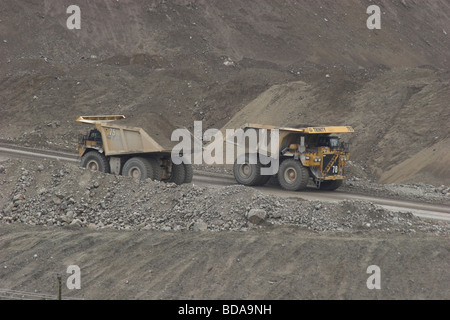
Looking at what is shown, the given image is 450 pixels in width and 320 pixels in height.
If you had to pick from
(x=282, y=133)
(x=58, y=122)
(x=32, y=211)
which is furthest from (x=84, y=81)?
(x=32, y=211)

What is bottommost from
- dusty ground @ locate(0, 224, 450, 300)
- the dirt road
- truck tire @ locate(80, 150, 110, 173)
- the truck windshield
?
dusty ground @ locate(0, 224, 450, 300)

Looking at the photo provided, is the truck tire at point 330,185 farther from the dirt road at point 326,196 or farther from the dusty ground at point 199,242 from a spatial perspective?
the dusty ground at point 199,242

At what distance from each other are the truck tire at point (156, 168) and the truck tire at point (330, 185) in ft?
20.2

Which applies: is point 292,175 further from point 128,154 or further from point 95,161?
point 95,161

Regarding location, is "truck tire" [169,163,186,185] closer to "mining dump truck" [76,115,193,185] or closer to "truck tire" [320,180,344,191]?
"mining dump truck" [76,115,193,185]

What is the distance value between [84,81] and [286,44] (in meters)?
17.3

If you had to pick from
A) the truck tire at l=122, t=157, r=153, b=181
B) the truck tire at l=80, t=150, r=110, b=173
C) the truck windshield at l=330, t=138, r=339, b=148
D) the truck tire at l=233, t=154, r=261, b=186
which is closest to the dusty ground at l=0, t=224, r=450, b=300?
the truck tire at l=122, t=157, r=153, b=181

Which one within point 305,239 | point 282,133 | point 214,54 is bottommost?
point 305,239

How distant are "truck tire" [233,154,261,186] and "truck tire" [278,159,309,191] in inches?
32.7

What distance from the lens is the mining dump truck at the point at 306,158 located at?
858 inches

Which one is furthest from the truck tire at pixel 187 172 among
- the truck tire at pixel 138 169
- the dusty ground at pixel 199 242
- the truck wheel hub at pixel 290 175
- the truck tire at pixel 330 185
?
the truck tire at pixel 330 185

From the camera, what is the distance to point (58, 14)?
157 feet

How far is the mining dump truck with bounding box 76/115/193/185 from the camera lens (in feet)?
68.1
